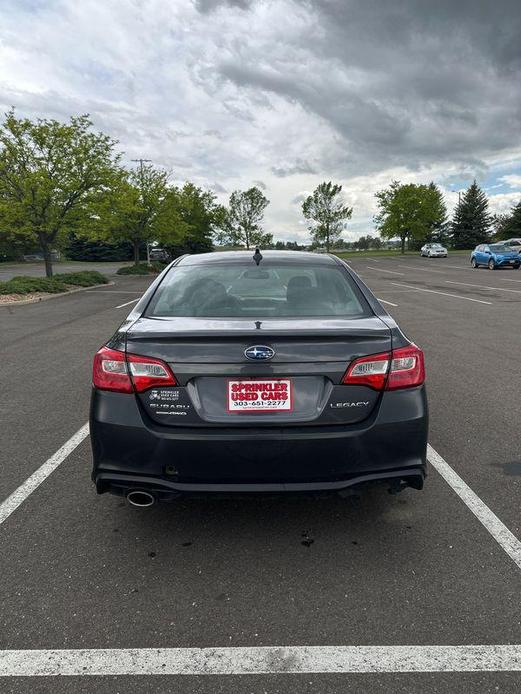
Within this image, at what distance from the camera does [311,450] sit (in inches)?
95.7

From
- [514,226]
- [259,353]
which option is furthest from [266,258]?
[514,226]

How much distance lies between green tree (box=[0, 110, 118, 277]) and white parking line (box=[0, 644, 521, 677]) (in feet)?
61.5

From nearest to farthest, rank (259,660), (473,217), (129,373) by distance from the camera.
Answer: (259,660) < (129,373) < (473,217)

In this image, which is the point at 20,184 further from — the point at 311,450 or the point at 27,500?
the point at 311,450

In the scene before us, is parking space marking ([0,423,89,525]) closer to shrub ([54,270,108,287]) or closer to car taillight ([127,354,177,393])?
car taillight ([127,354,177,393])

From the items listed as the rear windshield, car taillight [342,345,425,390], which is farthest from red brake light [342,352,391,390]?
the rear windshield

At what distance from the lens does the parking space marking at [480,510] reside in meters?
2.71

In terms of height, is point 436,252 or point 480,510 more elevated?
point 436,252

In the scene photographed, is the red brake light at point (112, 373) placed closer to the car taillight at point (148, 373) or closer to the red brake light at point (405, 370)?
the car taillight at point (148, 373)

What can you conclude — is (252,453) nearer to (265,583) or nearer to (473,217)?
(265,583)

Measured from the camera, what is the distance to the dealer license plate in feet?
8.02

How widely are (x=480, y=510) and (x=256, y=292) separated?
205 centimetres

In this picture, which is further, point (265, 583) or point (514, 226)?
point (514, 226)

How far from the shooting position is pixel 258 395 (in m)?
2.45
